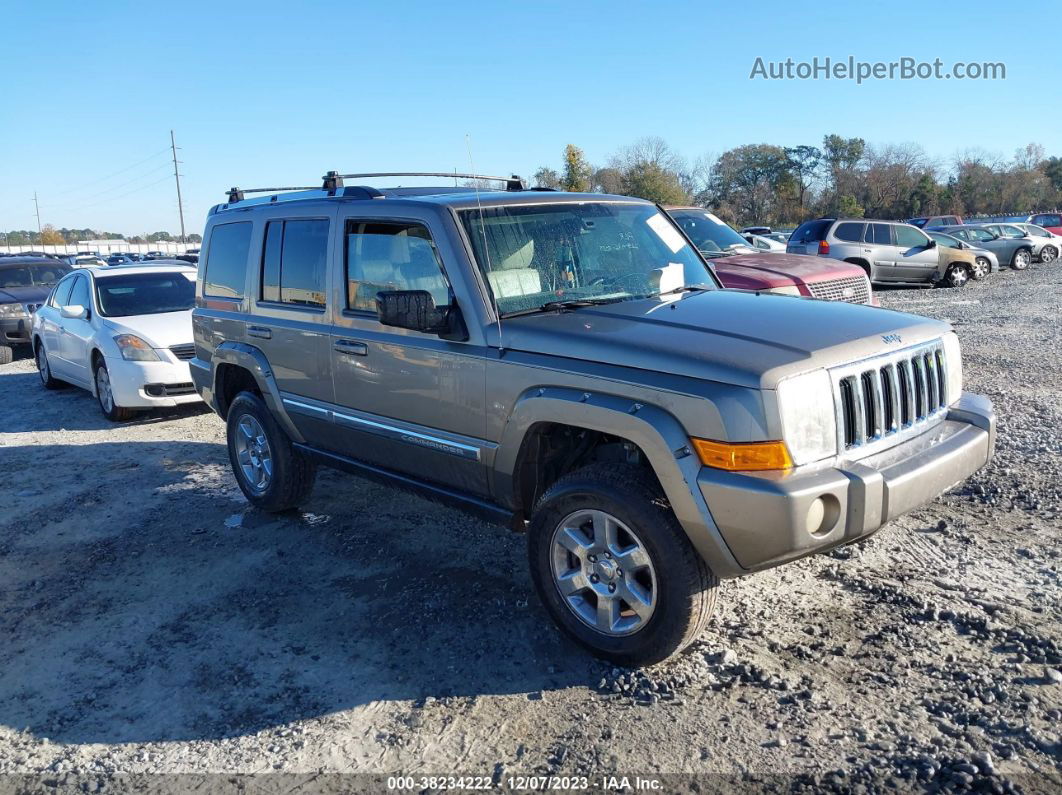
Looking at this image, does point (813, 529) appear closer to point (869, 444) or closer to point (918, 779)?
point (869, 444)

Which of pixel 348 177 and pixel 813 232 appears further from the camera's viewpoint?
pixel 813 232

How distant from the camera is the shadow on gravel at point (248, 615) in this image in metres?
3.55

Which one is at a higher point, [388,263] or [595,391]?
[388,263]

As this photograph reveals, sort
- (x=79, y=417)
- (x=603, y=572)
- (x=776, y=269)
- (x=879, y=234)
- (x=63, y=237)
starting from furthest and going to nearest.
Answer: (x=63, y=237), (x=879, y=234), (x=79, y=417), (x=776, y=269), (x=603, y=572)

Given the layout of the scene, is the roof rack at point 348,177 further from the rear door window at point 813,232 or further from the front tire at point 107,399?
the rear door window at point 813,232

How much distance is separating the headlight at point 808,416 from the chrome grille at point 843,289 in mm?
5395

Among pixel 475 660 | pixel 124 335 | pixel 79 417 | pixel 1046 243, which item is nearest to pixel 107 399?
pixel 79 417

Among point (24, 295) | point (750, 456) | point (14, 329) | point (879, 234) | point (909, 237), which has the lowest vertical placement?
point (750, 456)

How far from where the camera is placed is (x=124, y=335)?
29.0ft

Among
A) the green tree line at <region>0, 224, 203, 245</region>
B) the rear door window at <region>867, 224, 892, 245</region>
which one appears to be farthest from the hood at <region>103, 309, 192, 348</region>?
the green tree line at <region>0, 224, 203, 245</region>

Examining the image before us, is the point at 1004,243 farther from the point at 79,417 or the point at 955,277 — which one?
the point at 79,417

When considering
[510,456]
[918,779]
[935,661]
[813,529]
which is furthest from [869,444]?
[510,456]

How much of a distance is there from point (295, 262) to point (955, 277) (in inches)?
780

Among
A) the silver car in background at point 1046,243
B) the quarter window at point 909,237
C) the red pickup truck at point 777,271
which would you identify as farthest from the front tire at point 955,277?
the red pickup truck at point 777,271
